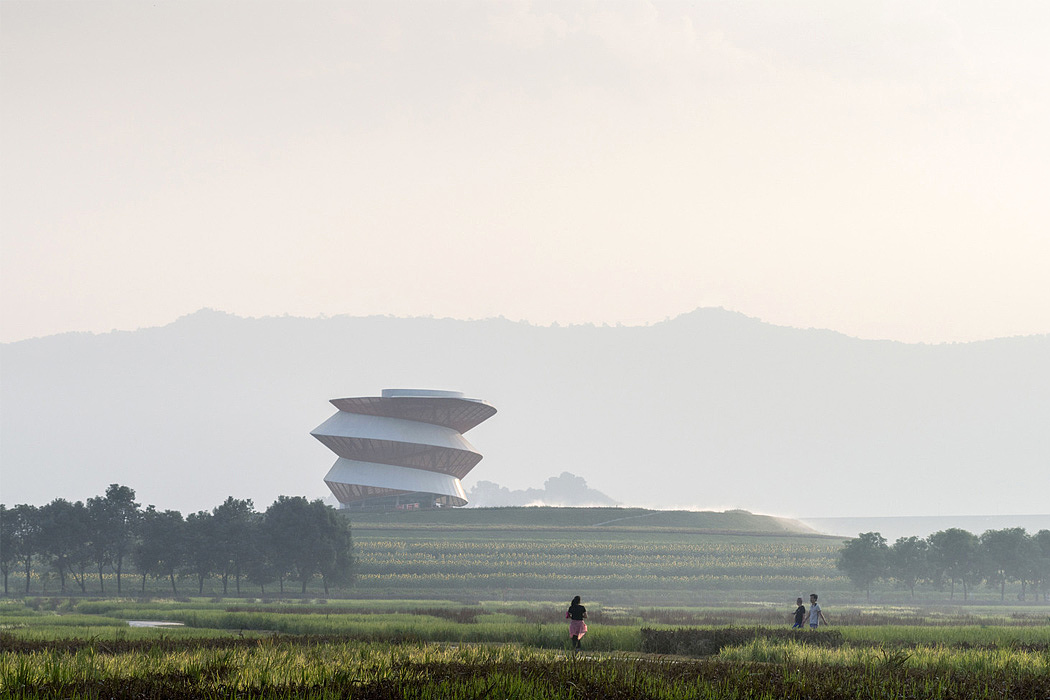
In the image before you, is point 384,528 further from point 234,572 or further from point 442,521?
point 234,572

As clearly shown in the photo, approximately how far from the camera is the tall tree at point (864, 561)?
8638 cm

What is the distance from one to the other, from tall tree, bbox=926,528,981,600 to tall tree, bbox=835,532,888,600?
420cm

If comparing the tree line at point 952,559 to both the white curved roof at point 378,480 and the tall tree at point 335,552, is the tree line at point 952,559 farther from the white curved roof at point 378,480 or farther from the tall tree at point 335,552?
the white curved roof at point 378,480

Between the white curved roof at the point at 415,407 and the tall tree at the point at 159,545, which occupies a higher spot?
the white curved roof at the point at 415,407

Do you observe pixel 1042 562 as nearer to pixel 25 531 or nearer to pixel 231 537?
pixel 231 537

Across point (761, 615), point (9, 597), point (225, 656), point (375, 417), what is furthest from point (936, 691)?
point (375, 417)

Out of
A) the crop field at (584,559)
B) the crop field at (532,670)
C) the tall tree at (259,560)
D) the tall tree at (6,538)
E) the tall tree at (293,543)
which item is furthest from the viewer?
the crop field at (584,559)

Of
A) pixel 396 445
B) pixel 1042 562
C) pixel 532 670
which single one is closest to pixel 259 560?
pixel 396 445

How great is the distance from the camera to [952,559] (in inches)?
3403

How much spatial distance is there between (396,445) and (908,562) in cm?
7142

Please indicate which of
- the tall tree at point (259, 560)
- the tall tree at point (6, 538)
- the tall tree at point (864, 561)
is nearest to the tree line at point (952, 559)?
the tall tree at point (864, 561)

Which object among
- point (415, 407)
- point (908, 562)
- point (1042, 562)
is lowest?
point (1042, 562)

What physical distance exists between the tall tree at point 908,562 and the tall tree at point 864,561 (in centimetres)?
80

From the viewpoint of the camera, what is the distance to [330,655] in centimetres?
2033
